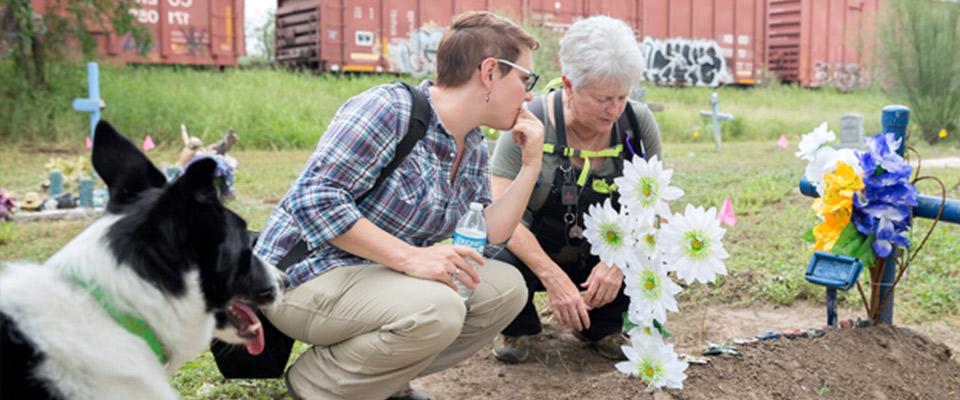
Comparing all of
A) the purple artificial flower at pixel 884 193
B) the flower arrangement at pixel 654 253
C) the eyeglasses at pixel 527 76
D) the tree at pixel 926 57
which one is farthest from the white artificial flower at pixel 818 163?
the tree at pixel 926 57

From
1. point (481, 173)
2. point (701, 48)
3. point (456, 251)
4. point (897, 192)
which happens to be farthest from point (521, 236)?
point (701, 48)

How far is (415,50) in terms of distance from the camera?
1823cm

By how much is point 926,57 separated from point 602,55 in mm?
13777

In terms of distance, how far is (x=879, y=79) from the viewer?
1559cm

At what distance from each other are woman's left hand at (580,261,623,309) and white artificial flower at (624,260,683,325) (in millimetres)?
546

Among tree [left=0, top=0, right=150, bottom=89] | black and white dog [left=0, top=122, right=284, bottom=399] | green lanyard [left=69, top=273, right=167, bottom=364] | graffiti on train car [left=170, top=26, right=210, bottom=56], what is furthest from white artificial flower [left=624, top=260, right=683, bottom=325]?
graffiti on train car [left=170, top=26, right=210, bottom=56]

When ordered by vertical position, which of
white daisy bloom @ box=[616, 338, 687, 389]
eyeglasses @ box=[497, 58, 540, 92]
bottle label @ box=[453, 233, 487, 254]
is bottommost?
white daisy bloom @ box=[616, 338, 687, 389]

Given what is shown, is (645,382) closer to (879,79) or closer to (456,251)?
(456,251)

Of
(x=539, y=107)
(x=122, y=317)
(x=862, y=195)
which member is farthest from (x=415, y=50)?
(x=122, y=317)

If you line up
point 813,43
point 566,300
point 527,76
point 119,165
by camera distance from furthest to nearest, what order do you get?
point 813,43 < point 566,300 < point 527,76 < point 119,165

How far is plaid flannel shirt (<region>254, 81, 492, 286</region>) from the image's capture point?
8.04ft

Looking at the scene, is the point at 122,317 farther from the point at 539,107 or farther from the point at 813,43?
the point at 813,43

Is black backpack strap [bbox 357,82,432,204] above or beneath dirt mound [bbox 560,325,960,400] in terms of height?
above

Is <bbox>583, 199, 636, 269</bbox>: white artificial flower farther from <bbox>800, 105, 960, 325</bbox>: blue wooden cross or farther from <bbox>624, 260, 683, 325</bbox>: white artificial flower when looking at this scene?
<bbox>800, 105, 960, 325</bbox>: blue wooden cross
